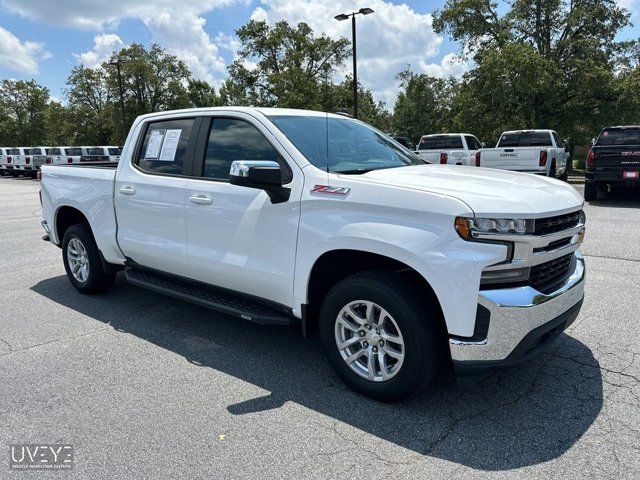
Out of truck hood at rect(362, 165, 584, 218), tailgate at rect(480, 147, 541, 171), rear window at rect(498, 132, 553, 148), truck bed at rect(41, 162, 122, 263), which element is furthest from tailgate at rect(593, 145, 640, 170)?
truck bed at rect(41, 162, 122, 263)

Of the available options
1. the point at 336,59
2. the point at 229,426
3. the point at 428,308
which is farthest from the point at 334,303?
the point at 336,59

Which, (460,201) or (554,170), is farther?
(554,170)

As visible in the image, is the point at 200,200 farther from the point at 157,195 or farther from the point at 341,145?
the point at 341,145

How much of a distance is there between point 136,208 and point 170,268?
68 centimetres

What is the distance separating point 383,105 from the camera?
67.8 m

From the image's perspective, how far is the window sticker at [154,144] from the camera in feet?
15.2

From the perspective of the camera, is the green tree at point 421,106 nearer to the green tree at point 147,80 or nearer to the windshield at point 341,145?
the green tree at point 147,80

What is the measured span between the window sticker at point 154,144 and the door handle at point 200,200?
82cm

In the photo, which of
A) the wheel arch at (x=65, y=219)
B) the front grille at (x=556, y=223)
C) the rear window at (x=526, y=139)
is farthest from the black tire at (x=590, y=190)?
the wheel arch at (x=65, y=219)

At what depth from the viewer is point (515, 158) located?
14.4m

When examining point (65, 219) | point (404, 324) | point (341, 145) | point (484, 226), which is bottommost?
point (404, 324)

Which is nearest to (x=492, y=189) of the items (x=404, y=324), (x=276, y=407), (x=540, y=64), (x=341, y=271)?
(x=404, y=324)

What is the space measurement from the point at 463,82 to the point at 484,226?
25951 mm

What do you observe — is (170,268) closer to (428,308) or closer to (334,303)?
(334,303)
